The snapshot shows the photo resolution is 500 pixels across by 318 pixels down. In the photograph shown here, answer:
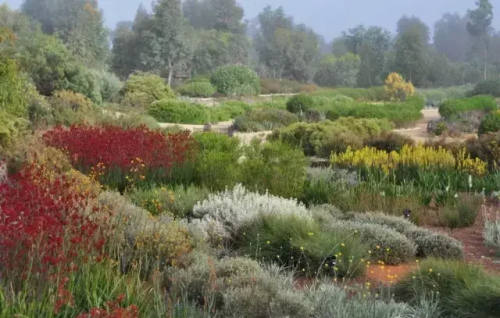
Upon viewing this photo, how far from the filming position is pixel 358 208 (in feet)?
28.6

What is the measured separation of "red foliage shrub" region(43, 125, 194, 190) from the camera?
9852 mm

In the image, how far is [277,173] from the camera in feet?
32.1

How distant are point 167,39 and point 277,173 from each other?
44885 millimetres

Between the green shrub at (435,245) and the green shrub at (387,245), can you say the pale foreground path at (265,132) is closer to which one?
the green shrub at (435,245)

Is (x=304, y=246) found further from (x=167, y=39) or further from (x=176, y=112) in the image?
(x=167, y=39)

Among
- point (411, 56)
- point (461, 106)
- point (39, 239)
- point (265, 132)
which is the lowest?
point (265, 132)

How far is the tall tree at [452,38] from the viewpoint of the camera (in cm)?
12400

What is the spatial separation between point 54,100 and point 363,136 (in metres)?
9.13

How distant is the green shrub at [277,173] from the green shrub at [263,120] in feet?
38.0

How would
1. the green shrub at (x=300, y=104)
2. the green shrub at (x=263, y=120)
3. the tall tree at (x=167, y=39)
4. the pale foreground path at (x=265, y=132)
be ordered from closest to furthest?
the pale foreground path at (x=265, y=132) < the green shrub at (x=263, y=120) < the green shrub at (x=300, y=104) < the tall tree at (x=167, y=39)

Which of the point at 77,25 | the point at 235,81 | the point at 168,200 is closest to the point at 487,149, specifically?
the point at 168,200

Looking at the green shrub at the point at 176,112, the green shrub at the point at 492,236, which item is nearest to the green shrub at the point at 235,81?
the green shrub at the point at 176,112

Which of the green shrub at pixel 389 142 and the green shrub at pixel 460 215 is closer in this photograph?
the green shrub at pixel 460 215

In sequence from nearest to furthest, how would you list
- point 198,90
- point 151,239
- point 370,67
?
point 151,239 < point 198,90 < point 370,67
